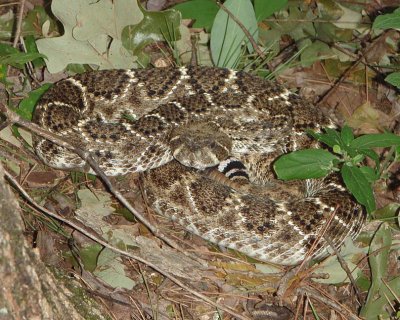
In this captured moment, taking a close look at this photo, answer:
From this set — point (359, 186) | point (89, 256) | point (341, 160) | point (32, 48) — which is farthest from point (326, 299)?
point (32, 48)

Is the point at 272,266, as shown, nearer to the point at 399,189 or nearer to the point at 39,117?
the point at 399,189

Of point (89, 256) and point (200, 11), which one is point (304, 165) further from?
point (200, 11)

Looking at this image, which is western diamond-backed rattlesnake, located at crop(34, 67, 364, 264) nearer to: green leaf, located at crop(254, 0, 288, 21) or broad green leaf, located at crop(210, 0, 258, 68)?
broad green leaf, located at crop(210, 0, 258, 68)

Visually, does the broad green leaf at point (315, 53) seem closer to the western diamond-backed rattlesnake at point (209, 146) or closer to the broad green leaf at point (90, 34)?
the western diamond-backed rattlesnake at point (209, 146)

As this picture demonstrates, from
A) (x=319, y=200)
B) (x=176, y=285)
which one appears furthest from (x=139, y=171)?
(x=319, y=200)

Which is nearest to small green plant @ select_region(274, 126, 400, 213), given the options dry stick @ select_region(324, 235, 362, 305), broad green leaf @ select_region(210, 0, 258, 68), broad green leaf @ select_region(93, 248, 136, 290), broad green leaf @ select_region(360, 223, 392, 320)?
dry stick @ select_region(324, 235, 362, 305)

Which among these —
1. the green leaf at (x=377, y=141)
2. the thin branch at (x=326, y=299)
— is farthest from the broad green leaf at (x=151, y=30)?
the thin branch at (x=326, y=299)
